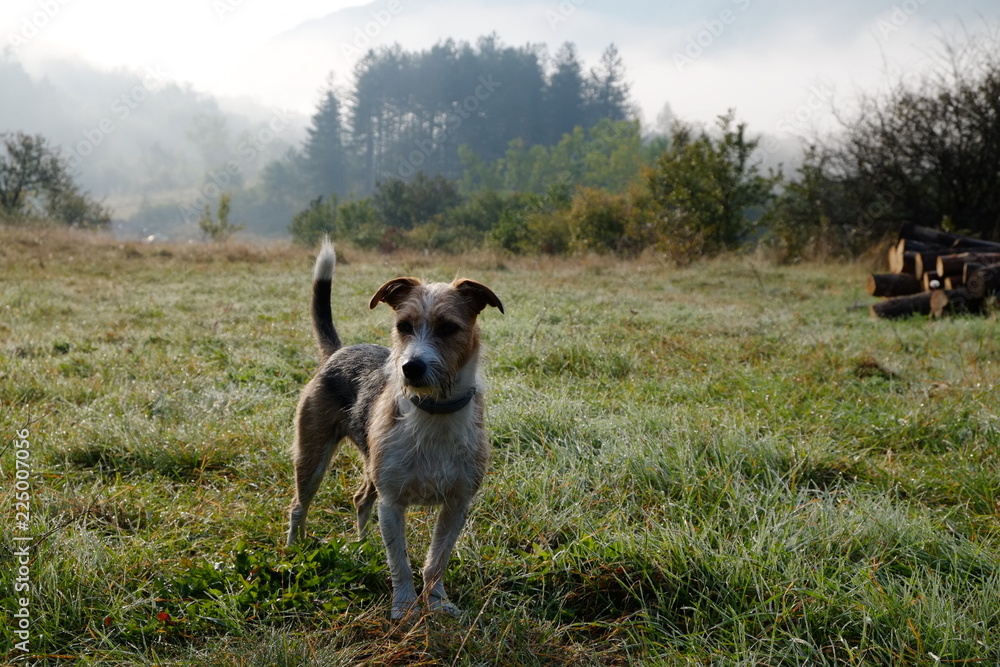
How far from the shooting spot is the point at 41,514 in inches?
111

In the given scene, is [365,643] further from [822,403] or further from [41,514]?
[822,403]

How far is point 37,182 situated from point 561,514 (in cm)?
4107

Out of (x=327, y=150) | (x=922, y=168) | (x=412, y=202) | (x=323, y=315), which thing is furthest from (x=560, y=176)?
(x=323, y=315)

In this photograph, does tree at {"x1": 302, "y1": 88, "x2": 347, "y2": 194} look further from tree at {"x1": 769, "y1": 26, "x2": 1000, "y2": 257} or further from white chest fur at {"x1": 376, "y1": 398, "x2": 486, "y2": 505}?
white chest fur at {"x1": 376, "y1": 398, "x2": 486, "y2": 505}

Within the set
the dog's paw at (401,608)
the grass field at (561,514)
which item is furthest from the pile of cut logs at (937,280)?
the dog's paw at (401,608)

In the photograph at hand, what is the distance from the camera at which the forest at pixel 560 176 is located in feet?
56.9

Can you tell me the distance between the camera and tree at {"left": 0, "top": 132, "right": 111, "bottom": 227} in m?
33.1

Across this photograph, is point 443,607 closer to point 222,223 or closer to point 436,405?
point 436,405

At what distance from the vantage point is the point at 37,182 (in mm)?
34031

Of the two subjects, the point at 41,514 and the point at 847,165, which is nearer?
the point at 41,514

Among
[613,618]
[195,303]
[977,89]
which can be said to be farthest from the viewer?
[977,89]

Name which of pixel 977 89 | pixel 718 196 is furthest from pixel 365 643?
pixel 718 196

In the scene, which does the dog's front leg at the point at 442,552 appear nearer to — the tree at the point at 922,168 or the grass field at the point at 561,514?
the grass field at the point at 561,514

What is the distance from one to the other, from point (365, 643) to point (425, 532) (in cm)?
90
